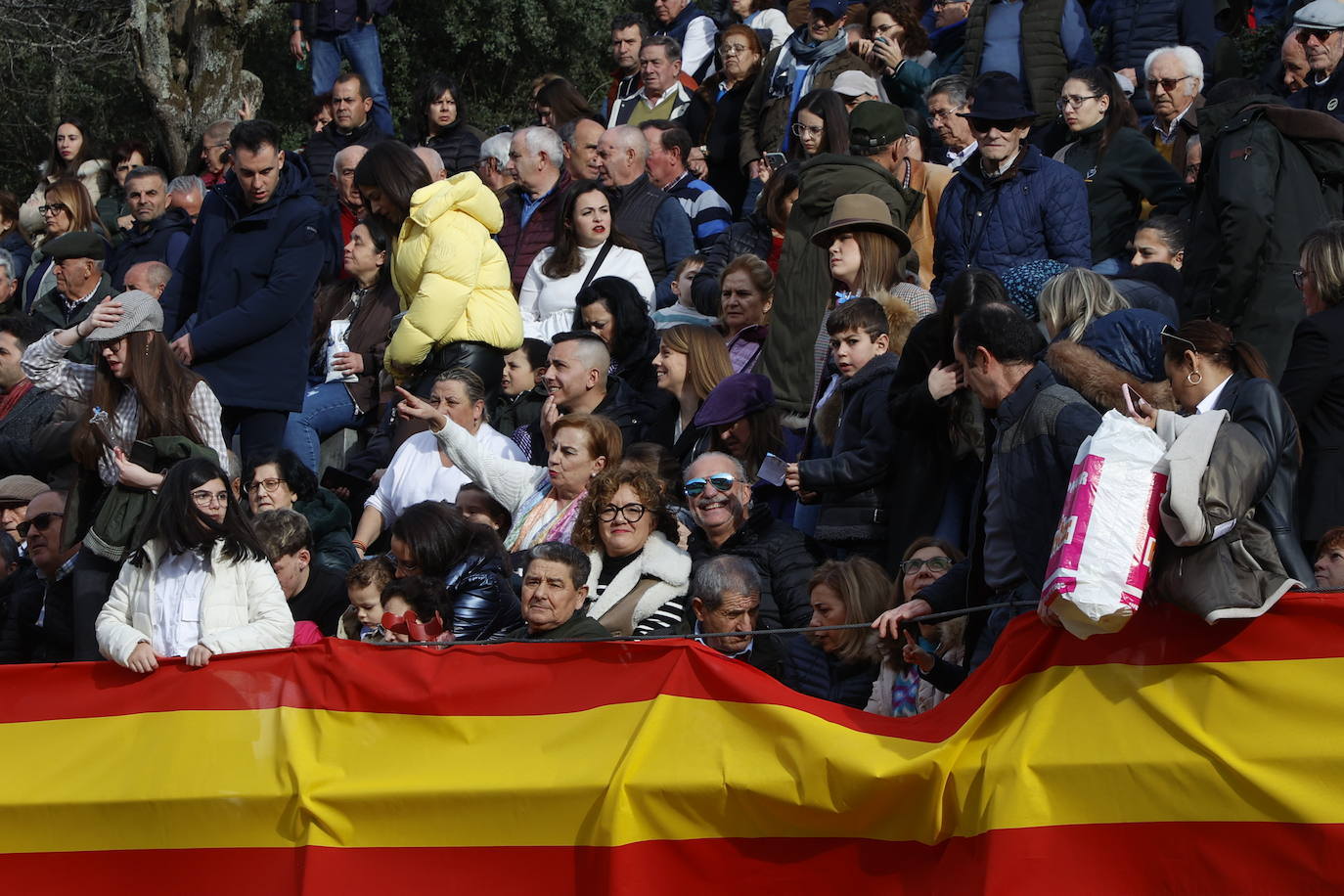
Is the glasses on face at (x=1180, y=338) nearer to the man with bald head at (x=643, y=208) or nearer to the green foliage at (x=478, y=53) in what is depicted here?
the man with bald head at (x=643, y=208)

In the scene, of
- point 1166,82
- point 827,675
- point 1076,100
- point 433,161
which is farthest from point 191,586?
point 433,161

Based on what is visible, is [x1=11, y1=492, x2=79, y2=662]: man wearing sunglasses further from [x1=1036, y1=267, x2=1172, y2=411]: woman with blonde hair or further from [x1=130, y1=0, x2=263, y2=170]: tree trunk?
[x1=130, y1=0, x2=263, y2=170]: tree trunk

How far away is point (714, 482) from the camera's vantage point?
7824 mm

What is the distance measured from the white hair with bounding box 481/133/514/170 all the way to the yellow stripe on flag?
23.2 ft

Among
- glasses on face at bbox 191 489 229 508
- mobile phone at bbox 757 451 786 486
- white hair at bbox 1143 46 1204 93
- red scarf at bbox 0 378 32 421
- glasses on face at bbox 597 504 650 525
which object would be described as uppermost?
white hair at bbox 1143 46 1204 93

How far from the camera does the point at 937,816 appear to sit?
525 centimetres

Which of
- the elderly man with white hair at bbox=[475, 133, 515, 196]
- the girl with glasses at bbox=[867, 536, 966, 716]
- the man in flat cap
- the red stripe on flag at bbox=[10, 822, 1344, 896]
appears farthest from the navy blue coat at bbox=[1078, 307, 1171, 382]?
the man in flat cap

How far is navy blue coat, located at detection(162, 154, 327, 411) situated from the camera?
9328 millimetres

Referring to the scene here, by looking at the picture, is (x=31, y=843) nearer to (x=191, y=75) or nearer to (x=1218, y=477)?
(x=1218, y=477)

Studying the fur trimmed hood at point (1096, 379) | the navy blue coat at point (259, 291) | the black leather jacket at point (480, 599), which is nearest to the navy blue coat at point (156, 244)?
the navy blue coat at point (259, 291)

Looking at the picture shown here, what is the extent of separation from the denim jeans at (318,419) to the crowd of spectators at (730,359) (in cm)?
2

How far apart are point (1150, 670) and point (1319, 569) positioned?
4.73 feet

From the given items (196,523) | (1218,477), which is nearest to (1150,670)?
(1218,477)

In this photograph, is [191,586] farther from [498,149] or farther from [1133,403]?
[498,149]
